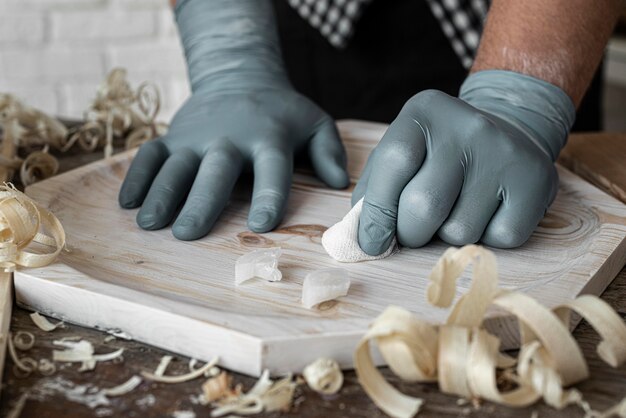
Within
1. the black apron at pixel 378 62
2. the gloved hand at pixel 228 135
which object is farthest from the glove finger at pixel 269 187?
the black apron at pixel 378 62

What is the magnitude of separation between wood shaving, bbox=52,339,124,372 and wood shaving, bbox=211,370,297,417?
13 cm

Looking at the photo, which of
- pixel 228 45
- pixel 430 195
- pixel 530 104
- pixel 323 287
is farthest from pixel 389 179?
pixel 228 45

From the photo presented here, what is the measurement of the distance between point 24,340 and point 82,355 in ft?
0.23

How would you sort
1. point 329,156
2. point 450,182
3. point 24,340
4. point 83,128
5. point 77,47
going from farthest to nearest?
point 77,47 < point 83,128 < point 329,156 < point 450,182 < point 24,340

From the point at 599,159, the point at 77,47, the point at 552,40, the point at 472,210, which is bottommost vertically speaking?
the point at 77,47

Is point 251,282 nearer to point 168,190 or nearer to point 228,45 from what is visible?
point 168,190

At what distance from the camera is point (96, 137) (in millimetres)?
1294

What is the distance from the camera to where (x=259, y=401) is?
0.59 metres

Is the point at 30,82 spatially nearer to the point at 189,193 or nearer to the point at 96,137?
the point at 96,137

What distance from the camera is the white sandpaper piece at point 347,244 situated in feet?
2.68

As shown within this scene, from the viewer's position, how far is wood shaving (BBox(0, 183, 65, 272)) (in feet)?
2.45

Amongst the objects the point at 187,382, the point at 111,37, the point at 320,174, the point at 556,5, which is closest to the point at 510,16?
the point at 556,5

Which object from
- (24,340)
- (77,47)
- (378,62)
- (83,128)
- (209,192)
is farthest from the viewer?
(77,47)

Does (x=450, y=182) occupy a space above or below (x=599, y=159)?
above
